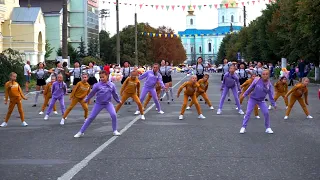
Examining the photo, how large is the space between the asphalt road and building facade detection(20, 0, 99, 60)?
77.3m

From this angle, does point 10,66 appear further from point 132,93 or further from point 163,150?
point 163,150

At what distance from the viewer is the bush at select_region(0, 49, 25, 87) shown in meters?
37.9

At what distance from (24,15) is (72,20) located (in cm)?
3561

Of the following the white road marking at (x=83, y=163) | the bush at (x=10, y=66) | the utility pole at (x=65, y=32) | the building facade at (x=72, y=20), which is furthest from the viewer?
the building facade at (x=72, y=20)

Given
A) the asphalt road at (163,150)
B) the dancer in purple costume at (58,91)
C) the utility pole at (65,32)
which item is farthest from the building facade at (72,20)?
the asphalt road at (163,150)

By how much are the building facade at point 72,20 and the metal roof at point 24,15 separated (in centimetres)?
2461

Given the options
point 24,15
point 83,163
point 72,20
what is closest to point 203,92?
point 83,163

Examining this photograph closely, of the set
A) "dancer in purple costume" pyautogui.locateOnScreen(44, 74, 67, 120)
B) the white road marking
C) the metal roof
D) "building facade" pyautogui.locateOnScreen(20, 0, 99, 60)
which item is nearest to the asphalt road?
the white road marking

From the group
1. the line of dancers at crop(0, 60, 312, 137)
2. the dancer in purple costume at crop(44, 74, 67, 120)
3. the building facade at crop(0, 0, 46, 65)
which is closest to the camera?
the line of dancers at crop(0, 60, 312, 137)

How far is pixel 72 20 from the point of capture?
10181 centimetres

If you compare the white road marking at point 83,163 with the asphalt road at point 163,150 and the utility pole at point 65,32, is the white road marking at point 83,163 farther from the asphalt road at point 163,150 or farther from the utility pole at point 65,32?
the utility pole at point 65,32

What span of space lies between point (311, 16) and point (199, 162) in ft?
102

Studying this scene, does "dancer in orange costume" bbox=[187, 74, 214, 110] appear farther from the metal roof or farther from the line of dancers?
the metal roof

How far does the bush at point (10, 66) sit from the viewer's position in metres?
37.9
